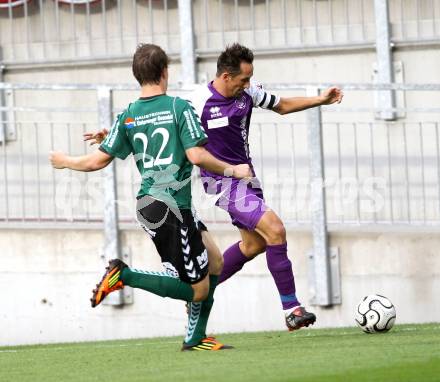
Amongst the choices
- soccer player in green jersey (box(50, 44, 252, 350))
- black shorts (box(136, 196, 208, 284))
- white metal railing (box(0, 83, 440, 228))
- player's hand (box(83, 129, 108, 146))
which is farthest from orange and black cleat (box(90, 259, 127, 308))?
white metal railing (box(0, 83, 440, 228))

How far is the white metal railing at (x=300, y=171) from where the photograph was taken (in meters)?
12.0

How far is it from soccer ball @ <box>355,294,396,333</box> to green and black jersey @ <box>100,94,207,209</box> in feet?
6.39

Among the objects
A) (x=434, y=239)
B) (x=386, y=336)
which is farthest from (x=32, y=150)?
(x=386, y=336)

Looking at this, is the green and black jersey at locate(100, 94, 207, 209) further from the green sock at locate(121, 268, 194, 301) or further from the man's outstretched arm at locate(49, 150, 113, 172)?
the green sock at locate(121, 268, 194, 301)

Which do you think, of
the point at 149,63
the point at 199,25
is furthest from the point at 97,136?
the point at 199,25

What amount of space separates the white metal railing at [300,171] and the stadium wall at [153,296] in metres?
0.19

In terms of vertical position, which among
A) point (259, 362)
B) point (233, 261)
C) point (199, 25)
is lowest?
point (259, 362)

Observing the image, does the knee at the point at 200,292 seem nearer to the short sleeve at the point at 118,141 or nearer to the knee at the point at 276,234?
the short sleeve at the point at 118,141

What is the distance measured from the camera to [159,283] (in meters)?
8.03

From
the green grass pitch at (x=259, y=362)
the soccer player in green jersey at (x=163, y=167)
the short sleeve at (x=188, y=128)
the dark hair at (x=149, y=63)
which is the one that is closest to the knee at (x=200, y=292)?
the soccer player in green jersey at (x=163, y=167)

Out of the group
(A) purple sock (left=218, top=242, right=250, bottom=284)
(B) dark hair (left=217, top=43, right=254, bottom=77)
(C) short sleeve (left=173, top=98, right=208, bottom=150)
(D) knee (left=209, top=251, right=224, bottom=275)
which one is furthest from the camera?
(A) purple sock (left=218, top=242, right=250, bottom=284)

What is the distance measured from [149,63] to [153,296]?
5053 millimetres

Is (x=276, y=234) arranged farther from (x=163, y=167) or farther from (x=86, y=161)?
(x=86, y=161)

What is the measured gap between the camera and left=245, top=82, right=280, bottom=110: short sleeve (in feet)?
30.9
